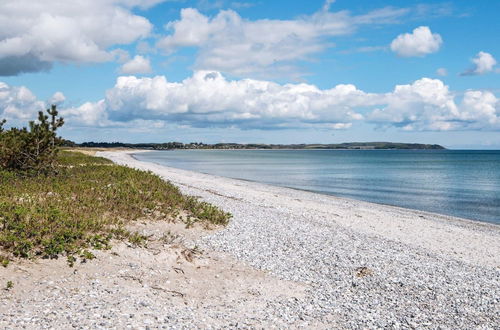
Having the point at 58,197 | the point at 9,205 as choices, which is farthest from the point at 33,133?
the point at 9,205

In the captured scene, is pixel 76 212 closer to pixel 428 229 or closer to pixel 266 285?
pixel 266 285

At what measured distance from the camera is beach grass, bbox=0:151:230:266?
1313 cm

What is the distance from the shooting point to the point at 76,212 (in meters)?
16.4

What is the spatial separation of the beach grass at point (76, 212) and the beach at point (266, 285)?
0.82 meters

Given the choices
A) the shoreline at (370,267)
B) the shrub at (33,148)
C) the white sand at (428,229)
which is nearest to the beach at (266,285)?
the shoreline at (370,267)

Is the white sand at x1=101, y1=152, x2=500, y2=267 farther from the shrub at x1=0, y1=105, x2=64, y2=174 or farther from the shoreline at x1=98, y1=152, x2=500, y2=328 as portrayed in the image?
the shrub at x1=0, y1=105, x2=64, y2=174

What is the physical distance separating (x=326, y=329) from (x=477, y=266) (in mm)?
11008

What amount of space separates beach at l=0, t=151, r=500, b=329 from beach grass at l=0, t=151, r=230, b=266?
2.69ft

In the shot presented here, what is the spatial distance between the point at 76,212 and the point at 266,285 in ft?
26.2

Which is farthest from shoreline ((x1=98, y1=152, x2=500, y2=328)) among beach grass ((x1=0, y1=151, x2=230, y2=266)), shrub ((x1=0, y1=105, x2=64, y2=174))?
shrub ((x1=0, y1=105, x2=64, y2=174))

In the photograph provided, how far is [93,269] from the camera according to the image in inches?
500

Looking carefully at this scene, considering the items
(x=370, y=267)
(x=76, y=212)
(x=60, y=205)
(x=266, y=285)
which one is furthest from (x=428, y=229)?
(x=60, y=205)

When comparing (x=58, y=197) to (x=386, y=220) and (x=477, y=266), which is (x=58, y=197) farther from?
(x=386, y=220)

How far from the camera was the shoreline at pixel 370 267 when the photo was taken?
12.0 metres
